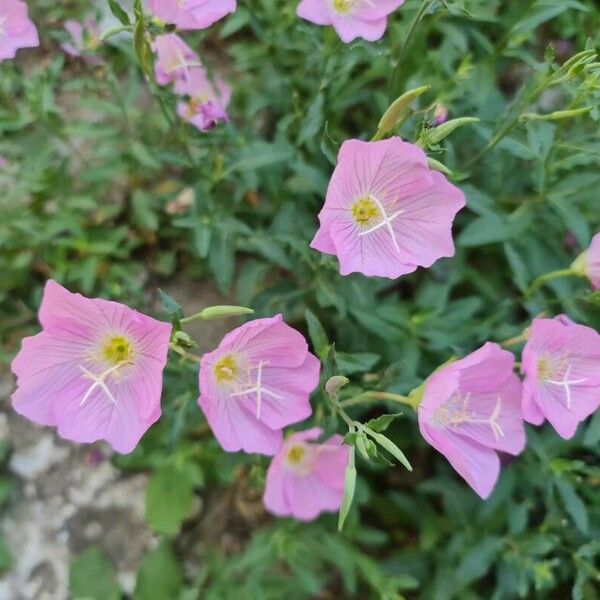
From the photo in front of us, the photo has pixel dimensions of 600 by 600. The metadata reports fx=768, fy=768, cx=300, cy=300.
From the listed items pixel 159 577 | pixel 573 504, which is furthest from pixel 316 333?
pixel 159 577

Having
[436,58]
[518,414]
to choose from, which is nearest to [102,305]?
[518,414]

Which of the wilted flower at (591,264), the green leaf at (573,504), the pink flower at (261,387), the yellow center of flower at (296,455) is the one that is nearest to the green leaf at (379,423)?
the pink flower at (261,387)

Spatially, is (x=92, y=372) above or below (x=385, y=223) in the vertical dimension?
below

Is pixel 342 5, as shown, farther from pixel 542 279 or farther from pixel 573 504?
pixel 573 504

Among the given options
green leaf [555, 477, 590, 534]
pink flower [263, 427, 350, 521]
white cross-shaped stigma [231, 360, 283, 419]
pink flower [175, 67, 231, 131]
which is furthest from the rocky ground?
green leaf [555, 477, 590, 534]

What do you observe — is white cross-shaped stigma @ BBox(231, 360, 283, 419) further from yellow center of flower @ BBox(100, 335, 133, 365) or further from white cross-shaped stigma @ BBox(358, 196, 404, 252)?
white cross-shaped stigma @ BBox(358, 196, 404, 252)

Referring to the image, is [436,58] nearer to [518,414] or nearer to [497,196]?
[497,196]

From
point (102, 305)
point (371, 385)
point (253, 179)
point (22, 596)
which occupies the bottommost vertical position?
point (22, 596)
